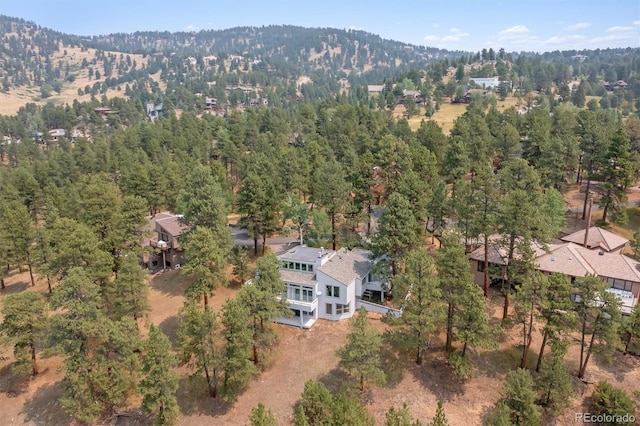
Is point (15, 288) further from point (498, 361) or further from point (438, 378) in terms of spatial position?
point (498, 361)

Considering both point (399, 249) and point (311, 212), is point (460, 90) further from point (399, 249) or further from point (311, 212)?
point (399, 249)

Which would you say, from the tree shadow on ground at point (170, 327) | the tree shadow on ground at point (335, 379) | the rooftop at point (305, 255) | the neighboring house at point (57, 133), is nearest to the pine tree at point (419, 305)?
the tree shadow on ground at point (335, 379)

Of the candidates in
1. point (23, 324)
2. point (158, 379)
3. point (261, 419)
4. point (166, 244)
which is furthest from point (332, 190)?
point (23, 324)

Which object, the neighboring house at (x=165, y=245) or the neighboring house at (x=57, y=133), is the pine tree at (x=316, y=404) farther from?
the neighboring house at (x=57, y=133)

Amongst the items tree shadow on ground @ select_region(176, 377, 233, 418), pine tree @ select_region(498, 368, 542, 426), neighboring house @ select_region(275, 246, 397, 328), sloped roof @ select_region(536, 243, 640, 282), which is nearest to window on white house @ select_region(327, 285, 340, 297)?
neighboring house @ select_region(275, 246, 397, 328)

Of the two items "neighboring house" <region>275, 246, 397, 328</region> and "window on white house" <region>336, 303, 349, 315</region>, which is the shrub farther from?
"window on white house" <region>336, 303, 349, 315</region>

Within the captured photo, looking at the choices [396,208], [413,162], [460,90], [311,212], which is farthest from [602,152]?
[460,90]
